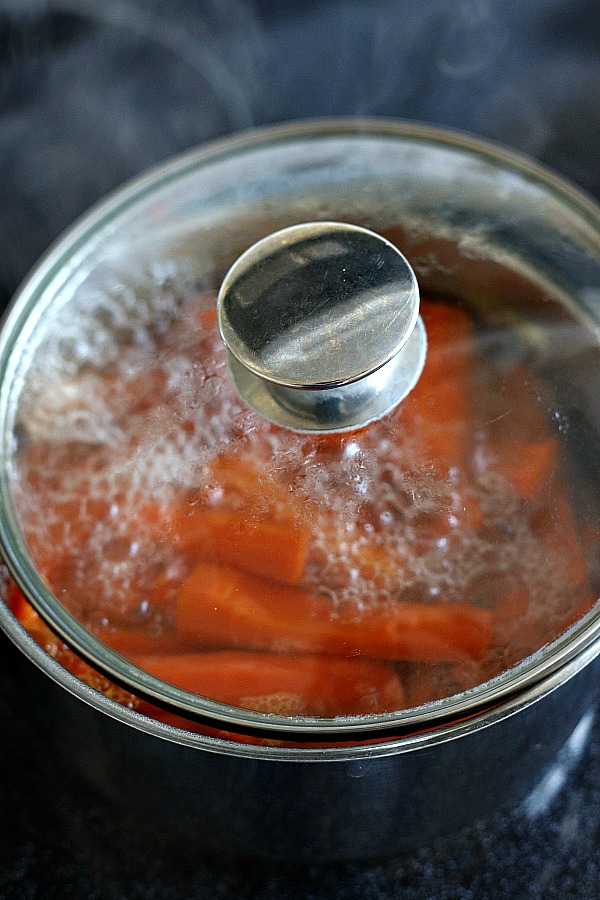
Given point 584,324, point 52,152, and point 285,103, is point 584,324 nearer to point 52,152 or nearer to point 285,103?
point 285,103

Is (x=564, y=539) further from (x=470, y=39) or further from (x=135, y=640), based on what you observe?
(x=470, y=39)

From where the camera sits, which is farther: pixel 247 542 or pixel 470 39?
pixel 470 39

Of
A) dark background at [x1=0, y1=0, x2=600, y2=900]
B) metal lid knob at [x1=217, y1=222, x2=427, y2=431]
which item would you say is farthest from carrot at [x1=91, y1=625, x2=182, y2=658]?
dark background at [x1=0, y1=0, x2=600, y2=900]

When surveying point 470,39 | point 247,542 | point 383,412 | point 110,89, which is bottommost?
point 247,542

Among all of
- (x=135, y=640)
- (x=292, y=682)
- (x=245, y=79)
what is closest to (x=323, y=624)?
(x=292, y=682)

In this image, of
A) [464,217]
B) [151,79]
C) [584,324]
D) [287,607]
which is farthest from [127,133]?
[287,607]
